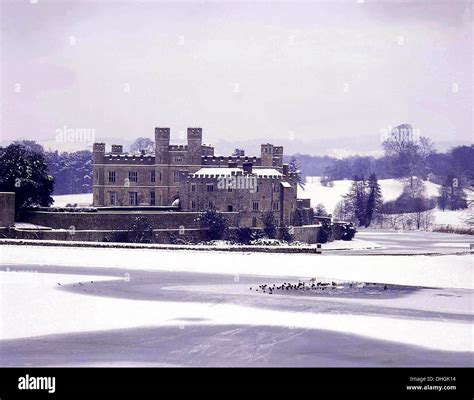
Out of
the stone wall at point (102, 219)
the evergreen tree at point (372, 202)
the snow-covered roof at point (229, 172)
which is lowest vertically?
the stone wall at point (102, 219)

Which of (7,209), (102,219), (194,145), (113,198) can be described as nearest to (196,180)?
(194,145)

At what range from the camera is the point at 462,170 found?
12188cm

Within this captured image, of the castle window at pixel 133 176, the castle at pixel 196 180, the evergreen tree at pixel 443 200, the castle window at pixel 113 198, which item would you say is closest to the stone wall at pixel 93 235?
the castle at pixel 196 180

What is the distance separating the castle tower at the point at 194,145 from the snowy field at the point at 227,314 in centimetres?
3540

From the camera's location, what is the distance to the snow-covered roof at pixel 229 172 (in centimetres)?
6751

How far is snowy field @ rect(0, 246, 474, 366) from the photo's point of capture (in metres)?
19.5

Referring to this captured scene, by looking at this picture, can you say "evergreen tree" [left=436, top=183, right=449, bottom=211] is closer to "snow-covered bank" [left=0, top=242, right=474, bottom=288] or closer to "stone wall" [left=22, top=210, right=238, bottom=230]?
"stone wall" [left=22, top=210, right=238, bottom=230]

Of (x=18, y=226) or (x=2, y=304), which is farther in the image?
(x=18, y=226)

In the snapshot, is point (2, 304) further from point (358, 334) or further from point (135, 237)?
point (135, 237)

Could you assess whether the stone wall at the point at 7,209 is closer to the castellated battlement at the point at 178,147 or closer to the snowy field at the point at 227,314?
the snowy field at the point at 227,314

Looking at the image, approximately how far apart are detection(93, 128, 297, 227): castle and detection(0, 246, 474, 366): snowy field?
85.9ft

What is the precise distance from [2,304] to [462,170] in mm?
104650

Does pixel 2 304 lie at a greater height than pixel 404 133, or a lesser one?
lesser
